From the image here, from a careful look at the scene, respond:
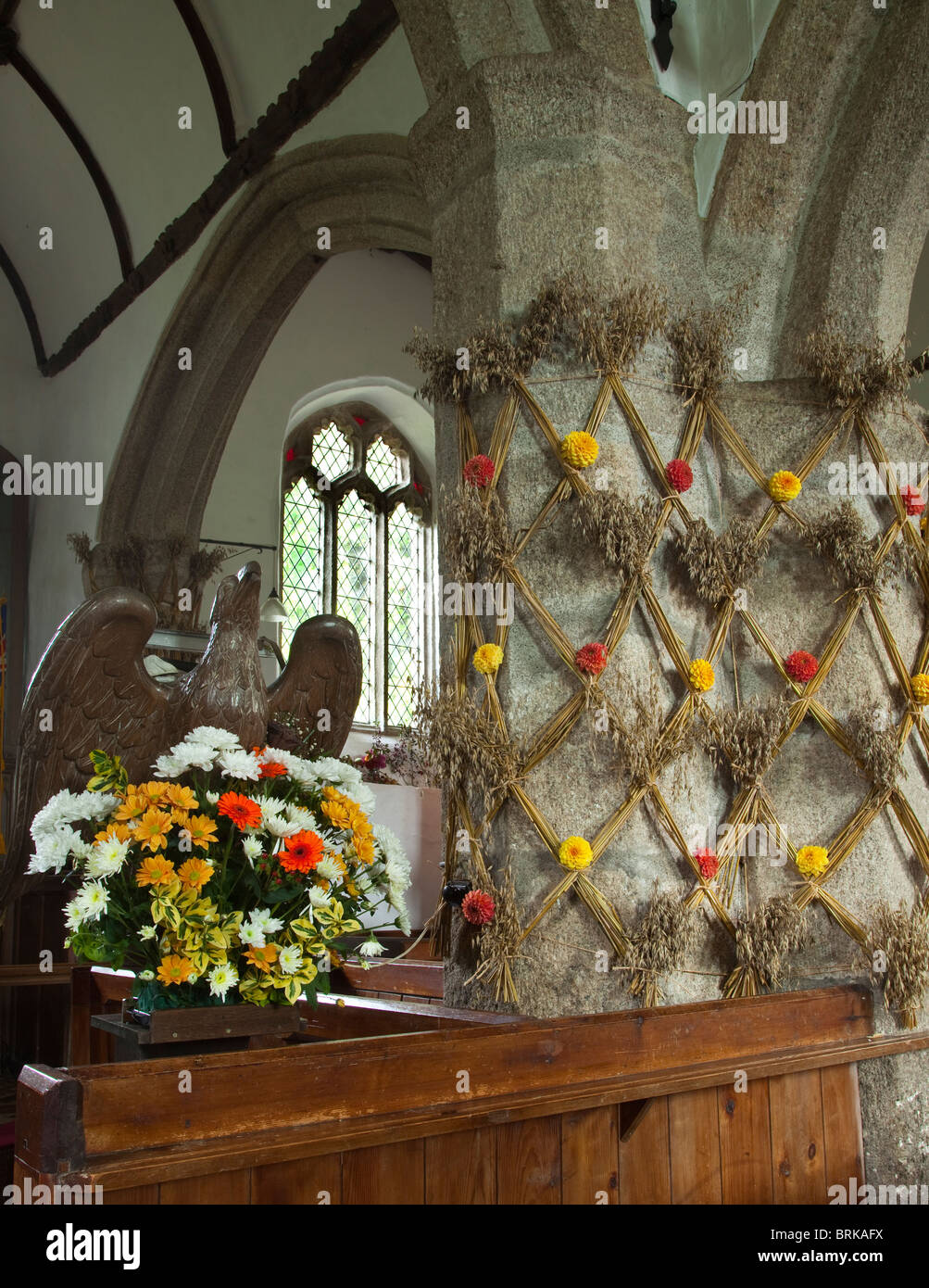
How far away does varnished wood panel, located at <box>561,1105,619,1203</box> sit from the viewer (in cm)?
172

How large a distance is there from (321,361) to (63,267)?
1741mm

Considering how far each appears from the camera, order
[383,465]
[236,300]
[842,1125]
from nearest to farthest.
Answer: [842,1125] < [236,300] < [383,465]

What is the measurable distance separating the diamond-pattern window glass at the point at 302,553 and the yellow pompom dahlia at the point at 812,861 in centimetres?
599

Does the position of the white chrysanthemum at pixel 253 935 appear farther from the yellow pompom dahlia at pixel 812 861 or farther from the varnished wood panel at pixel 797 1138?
the yellow pompom dahlia at pixel 812 861

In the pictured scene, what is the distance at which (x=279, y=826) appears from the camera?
1.73 meters

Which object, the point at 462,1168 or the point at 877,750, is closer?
the point at 462,1168

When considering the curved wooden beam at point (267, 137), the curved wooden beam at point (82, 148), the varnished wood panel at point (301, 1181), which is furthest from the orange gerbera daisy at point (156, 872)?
the curved wooden beam at point (82, 148)

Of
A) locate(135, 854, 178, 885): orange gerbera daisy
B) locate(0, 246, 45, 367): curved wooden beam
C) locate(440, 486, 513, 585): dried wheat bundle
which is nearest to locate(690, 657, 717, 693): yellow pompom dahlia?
locate(440, 486, 513, 585): dried wheat bundle

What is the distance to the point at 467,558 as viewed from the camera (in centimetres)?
233

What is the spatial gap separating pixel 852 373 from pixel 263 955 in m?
1.69

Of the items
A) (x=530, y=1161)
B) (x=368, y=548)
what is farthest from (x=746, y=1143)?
(x=368, y=548)

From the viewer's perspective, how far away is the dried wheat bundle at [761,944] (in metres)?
2.25

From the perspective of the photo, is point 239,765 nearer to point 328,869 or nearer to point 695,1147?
point 328,869

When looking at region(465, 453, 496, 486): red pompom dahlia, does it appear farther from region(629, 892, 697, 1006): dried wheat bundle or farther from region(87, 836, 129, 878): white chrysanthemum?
region(87, 836, 129, 878): white chrysanthemum
